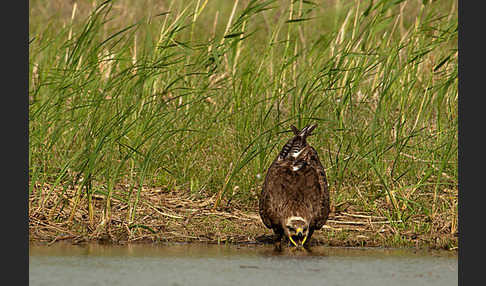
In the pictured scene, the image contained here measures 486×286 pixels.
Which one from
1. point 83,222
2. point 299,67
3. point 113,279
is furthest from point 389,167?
point 113,279

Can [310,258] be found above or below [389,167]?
below

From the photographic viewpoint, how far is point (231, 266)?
512 cm

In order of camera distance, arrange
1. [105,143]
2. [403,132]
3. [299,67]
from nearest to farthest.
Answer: [105,143]
[403,132]
[299,67]

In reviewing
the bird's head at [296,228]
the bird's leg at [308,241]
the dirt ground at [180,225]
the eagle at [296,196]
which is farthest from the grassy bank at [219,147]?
the bird's head at [296,228]

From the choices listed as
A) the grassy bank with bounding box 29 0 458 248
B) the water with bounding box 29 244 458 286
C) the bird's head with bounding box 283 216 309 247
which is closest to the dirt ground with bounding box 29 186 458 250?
the grassy bank with bounding box 29 0 458 248

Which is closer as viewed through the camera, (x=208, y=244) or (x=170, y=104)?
(x=208, y=244)

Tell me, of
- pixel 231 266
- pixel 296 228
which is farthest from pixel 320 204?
pixel 231 266

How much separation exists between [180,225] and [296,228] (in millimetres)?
1076

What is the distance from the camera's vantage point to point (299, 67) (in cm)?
817

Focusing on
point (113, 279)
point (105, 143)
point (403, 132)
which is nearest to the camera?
point (113, 279)

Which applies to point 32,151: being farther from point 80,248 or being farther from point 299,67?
point 299,67

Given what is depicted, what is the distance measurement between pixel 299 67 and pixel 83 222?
2.89m

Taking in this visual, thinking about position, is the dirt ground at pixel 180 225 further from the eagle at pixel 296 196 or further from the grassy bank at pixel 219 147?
the eagle at pixel 296 196

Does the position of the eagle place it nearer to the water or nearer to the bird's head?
the bird's head
